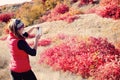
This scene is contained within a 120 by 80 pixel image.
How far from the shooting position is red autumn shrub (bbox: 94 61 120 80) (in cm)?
1250

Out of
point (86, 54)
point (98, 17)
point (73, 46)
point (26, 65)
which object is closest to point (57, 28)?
point (98, 17)

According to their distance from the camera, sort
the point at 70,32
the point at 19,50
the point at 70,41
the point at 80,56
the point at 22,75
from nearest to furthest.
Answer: the point at 19,50, the point at 22,75, the point at 80,56, the point at 70,41, the point at 70,32

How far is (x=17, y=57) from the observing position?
10.4 meters

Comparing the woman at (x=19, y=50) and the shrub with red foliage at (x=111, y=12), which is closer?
the woman at (x=19, y=50)

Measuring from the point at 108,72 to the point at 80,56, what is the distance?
285cm

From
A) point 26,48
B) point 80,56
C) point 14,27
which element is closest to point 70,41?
point 80,56

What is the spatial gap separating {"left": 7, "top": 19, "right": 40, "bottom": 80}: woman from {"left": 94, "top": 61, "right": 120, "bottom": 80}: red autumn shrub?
10.1 feet

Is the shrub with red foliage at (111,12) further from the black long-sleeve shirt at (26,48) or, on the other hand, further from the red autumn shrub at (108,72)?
the black long-sleeve shirt at (26,48)

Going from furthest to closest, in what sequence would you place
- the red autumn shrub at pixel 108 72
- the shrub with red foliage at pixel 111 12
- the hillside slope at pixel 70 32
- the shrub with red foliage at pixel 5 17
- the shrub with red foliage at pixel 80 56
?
1. the shrub with red foliage at pixel 5 17
2. the shrub with red foliage at pixel 111 12
3. the hillside slope at pixel 70 32
4. the shrub with red foliage at pixel 80 56
5. the red autumn shrub at pixel 108 72

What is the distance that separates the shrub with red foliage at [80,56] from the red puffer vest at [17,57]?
390 cm

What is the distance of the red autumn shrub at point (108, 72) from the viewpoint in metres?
12.5

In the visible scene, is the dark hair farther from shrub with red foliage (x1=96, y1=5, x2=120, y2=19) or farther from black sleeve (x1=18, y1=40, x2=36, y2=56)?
shrub with red foliage (x1=96, y1=5, x2=120, y2=19)

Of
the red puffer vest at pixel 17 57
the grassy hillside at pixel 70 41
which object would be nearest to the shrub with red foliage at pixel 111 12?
the grassy hillside at pixel 70 41

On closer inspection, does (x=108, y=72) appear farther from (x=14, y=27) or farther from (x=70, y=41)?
(x=70, y=41)
